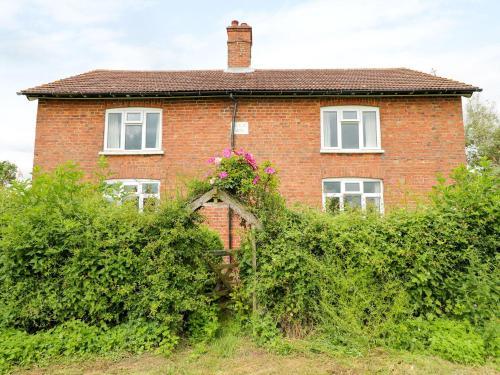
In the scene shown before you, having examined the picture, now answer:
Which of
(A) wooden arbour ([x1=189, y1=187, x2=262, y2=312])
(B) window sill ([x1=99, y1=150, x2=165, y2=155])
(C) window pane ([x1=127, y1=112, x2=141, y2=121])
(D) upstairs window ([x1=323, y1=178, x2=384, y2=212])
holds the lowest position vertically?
(A) wooden arbour ([x1=189, y1=187, x2=262, y2=312])

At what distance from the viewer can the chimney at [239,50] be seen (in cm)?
1395

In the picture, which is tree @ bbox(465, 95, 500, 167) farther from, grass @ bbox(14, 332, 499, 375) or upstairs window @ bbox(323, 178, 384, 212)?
grass @ bbox(14, 332, 499, 375)

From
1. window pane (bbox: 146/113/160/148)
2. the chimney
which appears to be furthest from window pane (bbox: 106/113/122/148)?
the chimney

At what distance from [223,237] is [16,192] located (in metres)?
6.31

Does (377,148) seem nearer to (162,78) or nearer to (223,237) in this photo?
(223,237)

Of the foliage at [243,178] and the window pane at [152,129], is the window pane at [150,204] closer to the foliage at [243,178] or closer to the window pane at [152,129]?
the foliage at [243,178]

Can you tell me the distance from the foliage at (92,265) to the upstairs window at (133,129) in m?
6.42

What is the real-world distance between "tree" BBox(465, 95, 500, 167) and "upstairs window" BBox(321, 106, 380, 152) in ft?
59.9

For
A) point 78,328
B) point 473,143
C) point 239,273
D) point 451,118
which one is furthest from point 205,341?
point 473,143

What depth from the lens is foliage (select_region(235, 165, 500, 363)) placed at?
5102mm

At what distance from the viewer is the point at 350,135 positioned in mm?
11727

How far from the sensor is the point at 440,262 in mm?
5164

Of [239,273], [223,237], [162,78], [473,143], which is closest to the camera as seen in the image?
[239,273]

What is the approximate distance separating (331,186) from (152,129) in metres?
6.49
